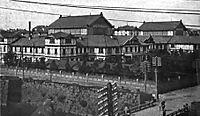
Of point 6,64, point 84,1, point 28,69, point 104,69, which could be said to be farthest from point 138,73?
point 84,1

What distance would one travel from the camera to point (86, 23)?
6012mm

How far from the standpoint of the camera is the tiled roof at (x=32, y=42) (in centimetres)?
439

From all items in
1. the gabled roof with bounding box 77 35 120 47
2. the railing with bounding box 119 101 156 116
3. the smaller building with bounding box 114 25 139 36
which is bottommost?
the railing with bounding box 119 101 156 116

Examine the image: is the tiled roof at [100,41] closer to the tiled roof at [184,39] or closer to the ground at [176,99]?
the ground at [176,99]

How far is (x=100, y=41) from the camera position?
661 centimetres

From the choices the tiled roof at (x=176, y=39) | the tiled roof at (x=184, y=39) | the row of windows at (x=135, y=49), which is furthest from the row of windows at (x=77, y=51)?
the tiled roof at (x=184, y=39)

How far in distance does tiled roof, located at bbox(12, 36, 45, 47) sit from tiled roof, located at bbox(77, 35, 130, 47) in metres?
0.85

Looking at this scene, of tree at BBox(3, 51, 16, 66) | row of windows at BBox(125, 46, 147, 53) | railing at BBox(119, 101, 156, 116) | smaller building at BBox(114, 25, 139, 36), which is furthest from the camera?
smaller building at BBox(114, 25, 139, 36)

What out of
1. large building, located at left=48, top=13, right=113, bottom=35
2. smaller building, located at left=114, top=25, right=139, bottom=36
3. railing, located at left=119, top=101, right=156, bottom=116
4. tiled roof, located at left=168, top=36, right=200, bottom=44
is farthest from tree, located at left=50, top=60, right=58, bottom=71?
tiled roof, located at left=168, top=36, right=200, bottom=44

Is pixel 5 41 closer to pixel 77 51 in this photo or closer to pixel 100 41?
pixel 77 51

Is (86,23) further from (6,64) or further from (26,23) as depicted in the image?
(26,23)

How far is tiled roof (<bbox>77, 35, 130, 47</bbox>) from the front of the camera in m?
5.84

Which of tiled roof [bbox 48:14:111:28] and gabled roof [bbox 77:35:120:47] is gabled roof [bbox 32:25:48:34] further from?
gabled roof [bbox 77:35:120:47]

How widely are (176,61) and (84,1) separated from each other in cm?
302
